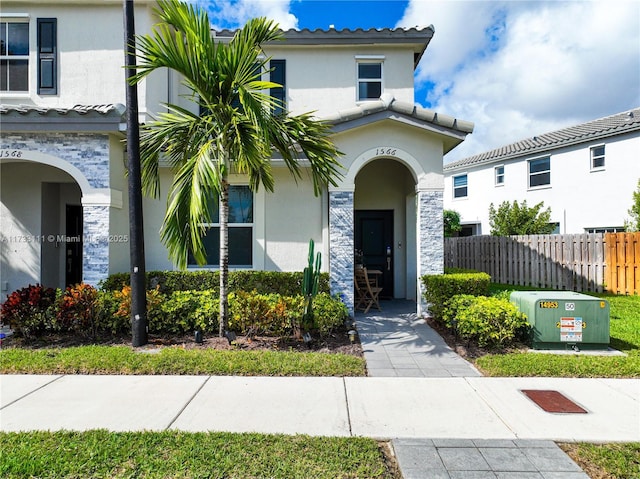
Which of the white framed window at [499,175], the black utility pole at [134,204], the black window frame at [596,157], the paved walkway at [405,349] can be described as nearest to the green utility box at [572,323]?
the paved walkway at [405,349]

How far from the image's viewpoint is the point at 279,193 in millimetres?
9273

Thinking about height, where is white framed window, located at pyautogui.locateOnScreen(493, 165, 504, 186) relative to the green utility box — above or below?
above

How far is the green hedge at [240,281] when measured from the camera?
8.38 m

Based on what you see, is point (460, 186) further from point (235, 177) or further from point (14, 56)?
point (14, 56)

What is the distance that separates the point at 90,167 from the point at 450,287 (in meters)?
7.89

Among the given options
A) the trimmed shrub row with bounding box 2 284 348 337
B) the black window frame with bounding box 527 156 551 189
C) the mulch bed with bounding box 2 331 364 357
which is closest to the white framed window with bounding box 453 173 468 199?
the black window frame with bounding box 527 156 551 189

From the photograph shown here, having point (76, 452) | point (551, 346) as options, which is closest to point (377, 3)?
point (551, 346)

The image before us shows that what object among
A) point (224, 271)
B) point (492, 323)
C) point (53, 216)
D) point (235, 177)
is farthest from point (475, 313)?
point (53, 216)

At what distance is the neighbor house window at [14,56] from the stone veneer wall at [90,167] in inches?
122

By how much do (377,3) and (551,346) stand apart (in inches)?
373

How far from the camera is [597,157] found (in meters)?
16.8

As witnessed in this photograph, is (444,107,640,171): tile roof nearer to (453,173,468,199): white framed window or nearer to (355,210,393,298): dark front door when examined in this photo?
(453,173,468,199): white framed window

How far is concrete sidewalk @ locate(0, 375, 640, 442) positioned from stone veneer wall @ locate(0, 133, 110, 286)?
315 centimetres

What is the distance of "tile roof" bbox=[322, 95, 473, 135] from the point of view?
811 cm
